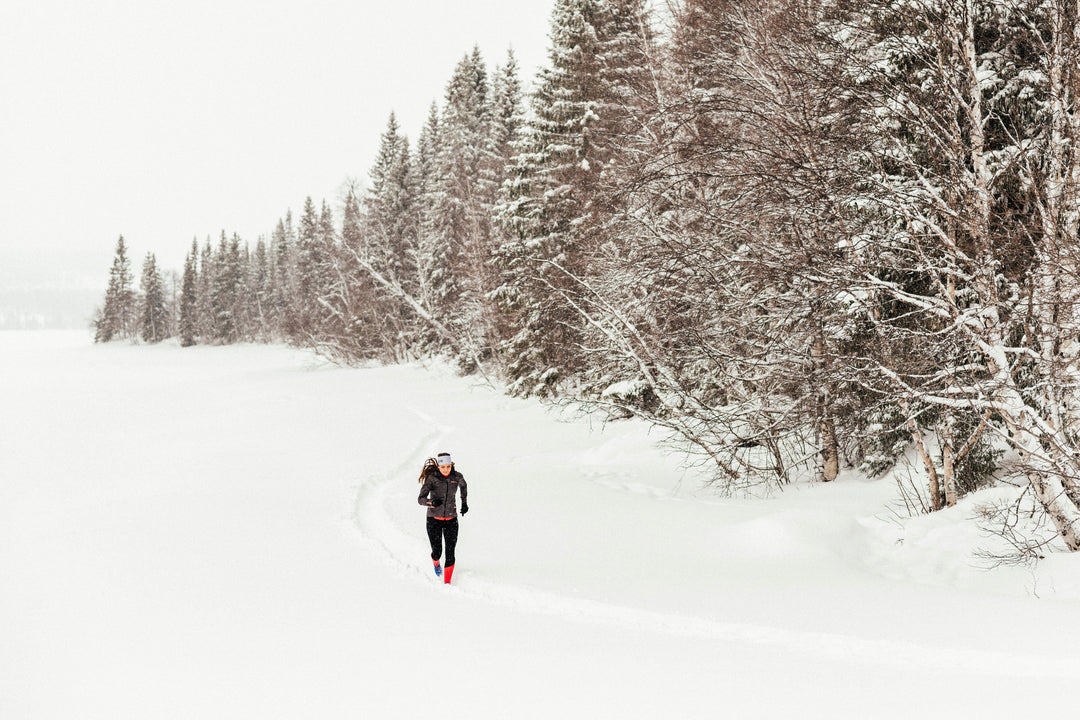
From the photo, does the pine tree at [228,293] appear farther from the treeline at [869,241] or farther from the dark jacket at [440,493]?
the dark jacket at [440,493]

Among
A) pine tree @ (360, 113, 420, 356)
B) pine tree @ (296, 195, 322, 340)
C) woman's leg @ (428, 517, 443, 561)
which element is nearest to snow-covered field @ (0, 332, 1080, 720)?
woman's leg @ (428, 517, 443, 561)

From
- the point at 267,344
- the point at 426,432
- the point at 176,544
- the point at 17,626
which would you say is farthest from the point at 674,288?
the point at 267,344

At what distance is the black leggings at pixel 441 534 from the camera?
25.2 ft

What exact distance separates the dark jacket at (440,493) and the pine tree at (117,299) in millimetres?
91056

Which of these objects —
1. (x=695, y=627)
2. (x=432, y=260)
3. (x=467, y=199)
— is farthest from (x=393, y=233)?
(x=695, y=627)

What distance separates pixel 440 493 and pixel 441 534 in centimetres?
48

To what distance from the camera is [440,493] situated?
7.84m

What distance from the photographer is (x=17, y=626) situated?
6.41 m

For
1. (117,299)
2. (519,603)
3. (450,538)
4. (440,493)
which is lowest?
(519,603)

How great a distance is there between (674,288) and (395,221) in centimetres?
3028

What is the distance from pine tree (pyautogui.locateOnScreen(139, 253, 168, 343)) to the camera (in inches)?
3214

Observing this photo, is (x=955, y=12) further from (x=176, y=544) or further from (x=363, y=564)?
(x=176, y=544)

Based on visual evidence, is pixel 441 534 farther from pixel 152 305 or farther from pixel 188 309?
pixel 152 305

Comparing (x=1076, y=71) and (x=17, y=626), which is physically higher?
(x=1076, y=71)
